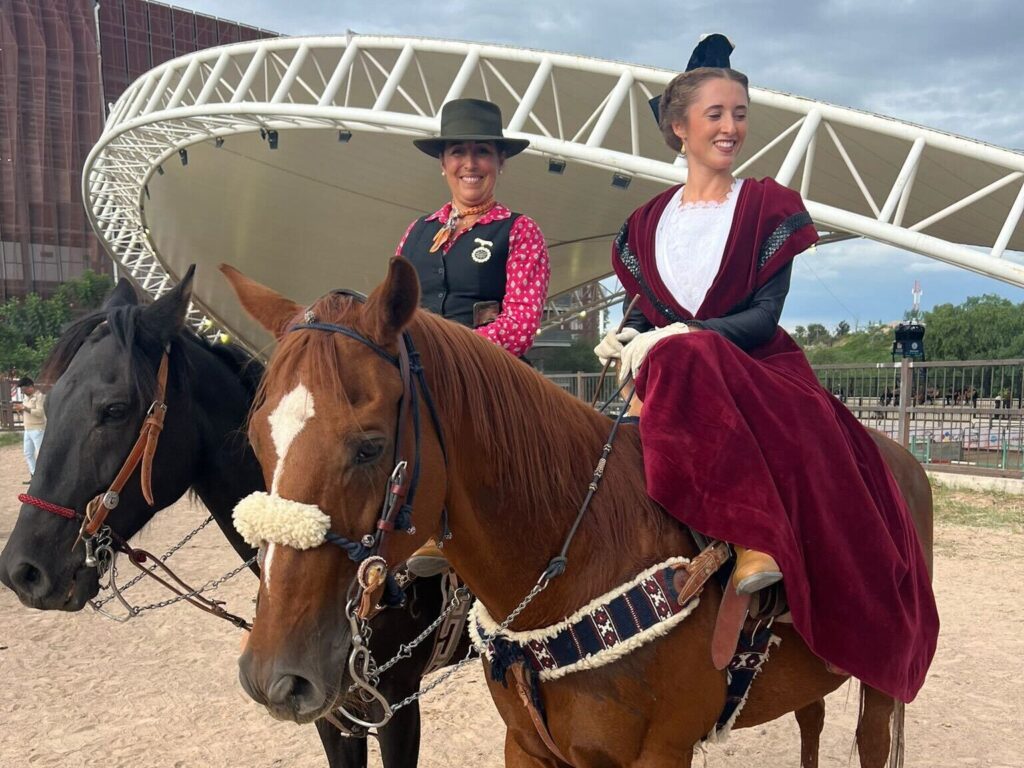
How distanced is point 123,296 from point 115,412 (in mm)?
830

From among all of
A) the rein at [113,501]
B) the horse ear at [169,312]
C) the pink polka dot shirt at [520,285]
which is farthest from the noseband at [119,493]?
the pink polka dot shirt at [520,285]

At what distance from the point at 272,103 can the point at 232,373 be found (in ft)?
36.3

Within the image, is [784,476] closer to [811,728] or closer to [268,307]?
[268,307]

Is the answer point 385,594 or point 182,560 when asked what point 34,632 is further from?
point 385,594

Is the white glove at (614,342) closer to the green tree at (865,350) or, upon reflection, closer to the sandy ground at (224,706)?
the sandy ground at (224,706)

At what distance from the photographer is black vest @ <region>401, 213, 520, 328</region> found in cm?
271

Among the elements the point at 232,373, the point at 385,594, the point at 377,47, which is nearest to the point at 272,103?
the point at 377,47

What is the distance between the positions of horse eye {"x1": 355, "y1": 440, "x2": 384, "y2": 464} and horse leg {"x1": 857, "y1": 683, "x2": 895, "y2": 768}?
7.49 feet

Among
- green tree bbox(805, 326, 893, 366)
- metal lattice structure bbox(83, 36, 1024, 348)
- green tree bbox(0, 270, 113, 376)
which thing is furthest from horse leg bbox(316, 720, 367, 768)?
green tree bbox(805, 326, 893, 366)

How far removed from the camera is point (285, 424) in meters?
1.36

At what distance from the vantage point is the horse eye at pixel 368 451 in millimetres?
1365

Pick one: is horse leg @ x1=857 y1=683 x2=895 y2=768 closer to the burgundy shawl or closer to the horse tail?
the horse tail

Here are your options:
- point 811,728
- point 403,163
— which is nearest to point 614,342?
point 811,728

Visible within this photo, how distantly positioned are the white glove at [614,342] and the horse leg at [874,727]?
5.48 feet
